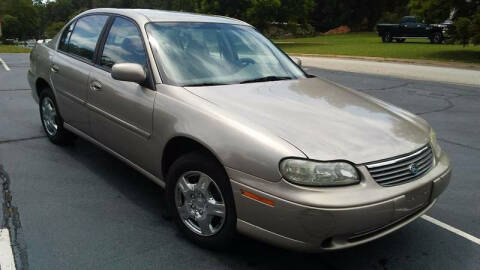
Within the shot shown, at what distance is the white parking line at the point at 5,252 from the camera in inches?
114

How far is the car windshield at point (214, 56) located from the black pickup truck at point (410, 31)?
27996mm

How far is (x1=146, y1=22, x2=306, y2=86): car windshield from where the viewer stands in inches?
141

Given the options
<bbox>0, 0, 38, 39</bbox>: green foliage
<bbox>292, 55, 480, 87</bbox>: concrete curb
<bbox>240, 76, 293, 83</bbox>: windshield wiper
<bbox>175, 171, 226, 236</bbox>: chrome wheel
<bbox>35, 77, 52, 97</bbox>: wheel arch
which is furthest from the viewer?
<bbox>0, 0, 38, 39</bbox>: green foliage

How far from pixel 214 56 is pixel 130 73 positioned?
2.40 feet

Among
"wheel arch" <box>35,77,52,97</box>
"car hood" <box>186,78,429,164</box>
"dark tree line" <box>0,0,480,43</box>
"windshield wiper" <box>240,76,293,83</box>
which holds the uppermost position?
"windshield wiper" <box>240,76,293,83</box>

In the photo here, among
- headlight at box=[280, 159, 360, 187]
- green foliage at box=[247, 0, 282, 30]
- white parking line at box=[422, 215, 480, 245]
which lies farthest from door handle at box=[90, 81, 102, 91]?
green foliage at box=[247, 0, 282, 30]

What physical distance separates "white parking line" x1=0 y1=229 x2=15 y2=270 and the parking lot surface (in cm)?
5

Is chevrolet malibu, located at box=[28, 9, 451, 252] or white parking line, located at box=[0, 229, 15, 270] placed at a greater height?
chevrolet malibu, located at box=[28, 9, 451, 252]

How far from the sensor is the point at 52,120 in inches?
212

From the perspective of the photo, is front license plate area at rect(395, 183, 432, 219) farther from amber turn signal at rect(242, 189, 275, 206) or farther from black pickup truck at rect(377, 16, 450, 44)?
black pickup truck at rect(377, 16, 450, 44)

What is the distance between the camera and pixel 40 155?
5.12m

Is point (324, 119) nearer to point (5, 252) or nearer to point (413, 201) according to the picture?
point (413, 201)

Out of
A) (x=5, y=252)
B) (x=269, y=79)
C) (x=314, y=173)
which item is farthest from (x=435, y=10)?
(x=5, y=252)

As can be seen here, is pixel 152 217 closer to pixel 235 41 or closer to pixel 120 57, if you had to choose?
pixel 120 57
